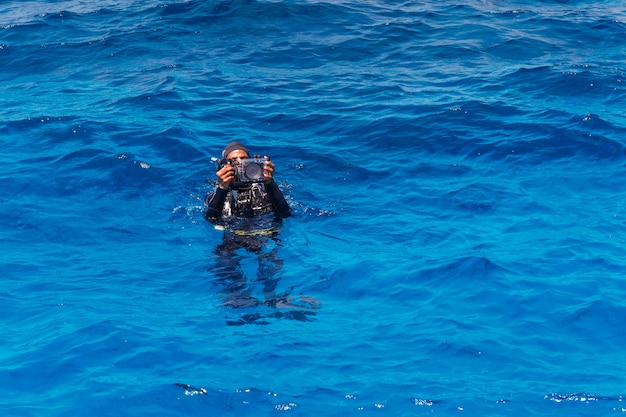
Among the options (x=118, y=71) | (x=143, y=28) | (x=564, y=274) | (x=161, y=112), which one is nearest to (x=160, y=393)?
(x=564, y=274)

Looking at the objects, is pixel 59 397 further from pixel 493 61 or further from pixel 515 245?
pixel 493 61

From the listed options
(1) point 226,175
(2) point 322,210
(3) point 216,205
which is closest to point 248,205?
(3) point 216,205

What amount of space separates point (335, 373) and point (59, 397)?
7.87ft

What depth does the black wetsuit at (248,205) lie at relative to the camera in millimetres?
10336

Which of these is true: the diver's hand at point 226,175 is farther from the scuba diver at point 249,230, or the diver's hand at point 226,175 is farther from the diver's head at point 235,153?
the diver's head at point 235,153

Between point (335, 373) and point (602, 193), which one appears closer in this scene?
point (335, 373)

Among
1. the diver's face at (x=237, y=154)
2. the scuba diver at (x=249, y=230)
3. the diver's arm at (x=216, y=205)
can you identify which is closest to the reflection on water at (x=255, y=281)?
the scuba diver at (x=249, y=230)

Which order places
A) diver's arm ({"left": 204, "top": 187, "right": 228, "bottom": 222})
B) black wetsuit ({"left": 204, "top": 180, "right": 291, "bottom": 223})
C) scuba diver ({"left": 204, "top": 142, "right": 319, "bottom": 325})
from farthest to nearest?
black wetsuit ({"left": 204, "top": 180, "right": 291, "bottom": 223}) → diver's arm ({"left": 204, "top": 187, "right": 228, "bottom": 222}) → scuba diver ({"left": 204, "top": 142, "right": 319, "bottom": 325})

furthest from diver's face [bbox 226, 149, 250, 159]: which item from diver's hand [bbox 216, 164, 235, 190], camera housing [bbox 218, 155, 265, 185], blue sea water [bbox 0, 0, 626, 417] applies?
blue sea water [bbox 0, 0, 626, 417]

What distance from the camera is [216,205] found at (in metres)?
10.3

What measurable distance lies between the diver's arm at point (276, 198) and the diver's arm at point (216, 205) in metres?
0.50

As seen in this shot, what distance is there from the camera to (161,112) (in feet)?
47.9

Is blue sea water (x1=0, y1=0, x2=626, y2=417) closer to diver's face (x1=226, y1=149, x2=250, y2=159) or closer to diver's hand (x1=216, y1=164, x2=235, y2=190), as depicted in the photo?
diver's hand (x1=216, y1=164, x2=235, y2=190)

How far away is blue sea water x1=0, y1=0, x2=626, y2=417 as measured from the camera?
7.84 m
